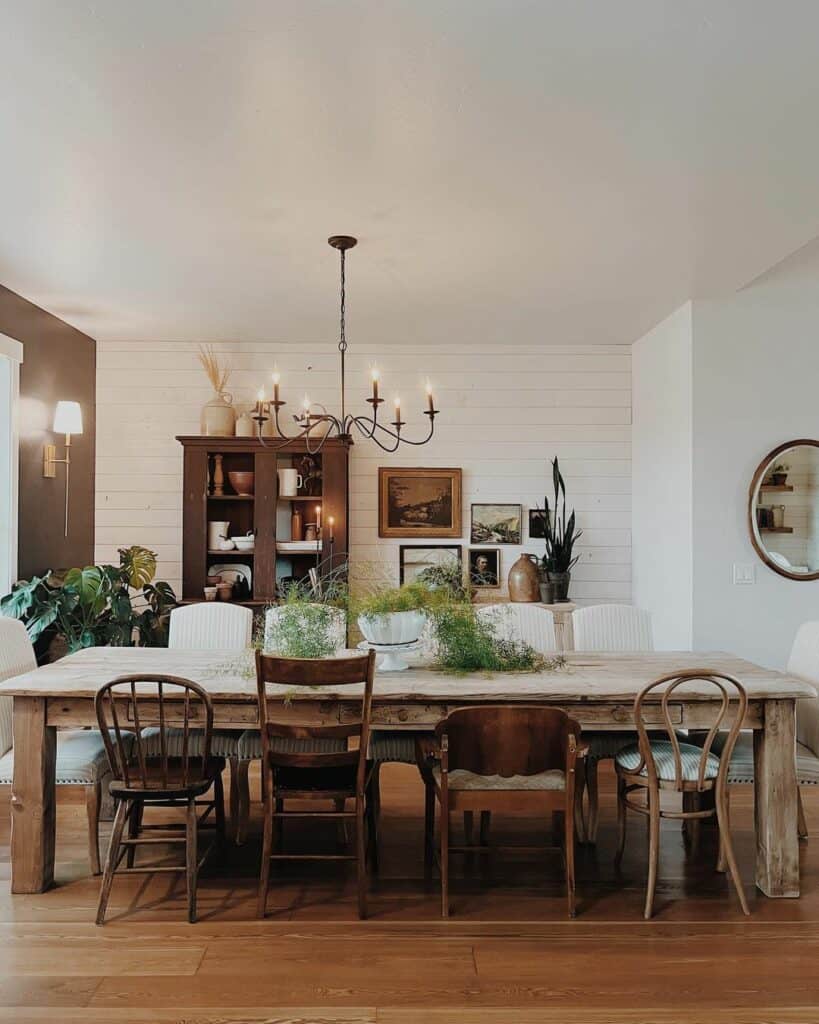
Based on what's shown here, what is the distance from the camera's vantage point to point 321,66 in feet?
8.38

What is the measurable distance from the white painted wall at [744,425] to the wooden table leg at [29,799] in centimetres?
351

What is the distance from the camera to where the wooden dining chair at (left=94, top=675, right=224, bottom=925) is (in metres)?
3.05

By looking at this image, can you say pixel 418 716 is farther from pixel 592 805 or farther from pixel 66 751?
pixel 66 751

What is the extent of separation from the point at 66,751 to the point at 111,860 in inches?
22.4

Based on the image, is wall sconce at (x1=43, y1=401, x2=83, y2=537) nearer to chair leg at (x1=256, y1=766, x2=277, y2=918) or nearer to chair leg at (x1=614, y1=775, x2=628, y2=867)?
chair leg at (x1=256, y1=766, x2=277, y2=918)

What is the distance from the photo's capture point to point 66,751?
349cm

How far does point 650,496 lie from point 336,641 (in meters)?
2.99

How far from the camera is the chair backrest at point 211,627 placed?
14.8 ft

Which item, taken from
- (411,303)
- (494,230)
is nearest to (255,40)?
(494,230)

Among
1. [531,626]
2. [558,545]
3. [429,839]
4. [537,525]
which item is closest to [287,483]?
[537,525]

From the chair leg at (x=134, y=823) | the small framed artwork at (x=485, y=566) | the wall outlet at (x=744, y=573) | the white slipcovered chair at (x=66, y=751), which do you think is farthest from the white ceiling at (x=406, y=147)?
the chair leg at (x=134, y=823)

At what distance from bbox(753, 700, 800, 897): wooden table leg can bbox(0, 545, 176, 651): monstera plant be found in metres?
3.43

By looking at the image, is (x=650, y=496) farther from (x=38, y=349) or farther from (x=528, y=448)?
(x=38, y=349)

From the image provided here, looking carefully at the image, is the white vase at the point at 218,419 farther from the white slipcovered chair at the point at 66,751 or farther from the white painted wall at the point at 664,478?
the white painted wall at the point at 664,478
